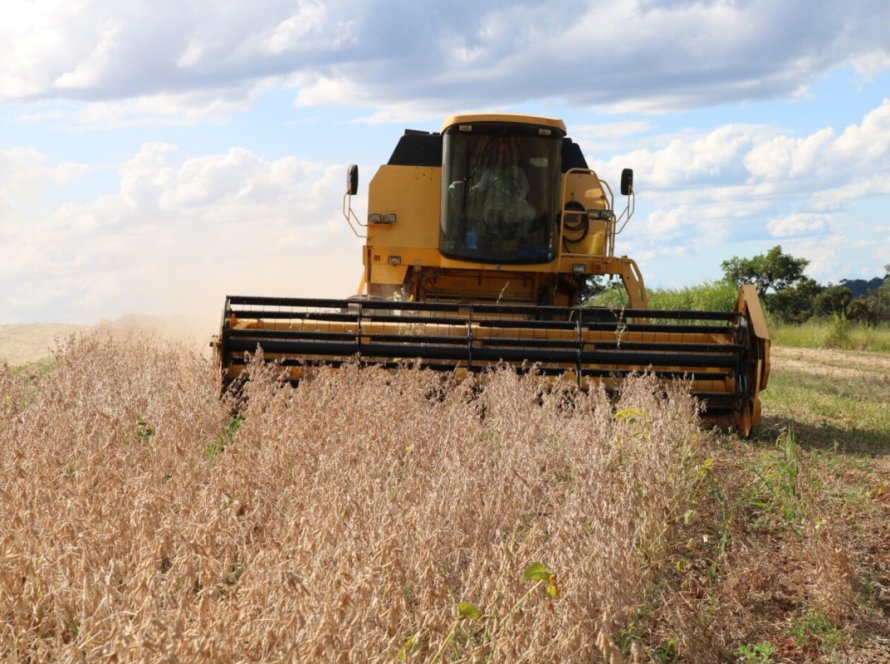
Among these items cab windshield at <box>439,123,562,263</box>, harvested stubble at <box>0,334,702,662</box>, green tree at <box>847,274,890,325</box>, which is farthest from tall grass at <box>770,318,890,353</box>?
harvested stubble at <box>0,334,702,662</box>

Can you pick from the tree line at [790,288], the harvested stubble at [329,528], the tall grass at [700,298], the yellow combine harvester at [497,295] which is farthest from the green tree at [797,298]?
the harvested stubble at [329,528]

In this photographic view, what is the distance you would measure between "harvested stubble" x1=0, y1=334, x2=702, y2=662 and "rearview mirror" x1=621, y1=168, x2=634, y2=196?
3.80 m

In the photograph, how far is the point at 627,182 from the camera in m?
10.2

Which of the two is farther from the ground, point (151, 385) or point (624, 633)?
point (151, 385)

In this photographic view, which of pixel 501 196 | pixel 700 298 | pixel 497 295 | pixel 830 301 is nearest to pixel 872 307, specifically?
pixel 830 301

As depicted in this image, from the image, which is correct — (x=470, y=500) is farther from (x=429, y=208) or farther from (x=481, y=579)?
(x=429, y=208)

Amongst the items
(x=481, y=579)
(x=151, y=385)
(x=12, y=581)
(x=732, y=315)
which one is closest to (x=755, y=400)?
(x=732, y=315)

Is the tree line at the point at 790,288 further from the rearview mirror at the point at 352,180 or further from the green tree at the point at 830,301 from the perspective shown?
the rearview mirror at the point at 352,180

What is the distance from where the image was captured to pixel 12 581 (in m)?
3.25

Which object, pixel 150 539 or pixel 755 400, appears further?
pixel 755 400

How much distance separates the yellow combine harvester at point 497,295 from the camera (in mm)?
8312

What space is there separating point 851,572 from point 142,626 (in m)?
3.32

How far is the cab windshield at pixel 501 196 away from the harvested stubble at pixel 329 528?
3.40 m

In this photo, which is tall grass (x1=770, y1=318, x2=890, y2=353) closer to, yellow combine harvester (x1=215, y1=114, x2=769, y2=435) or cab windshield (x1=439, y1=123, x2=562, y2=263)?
yellow combine harvester (x1=215, y1=114, x2=769, y2=435)
